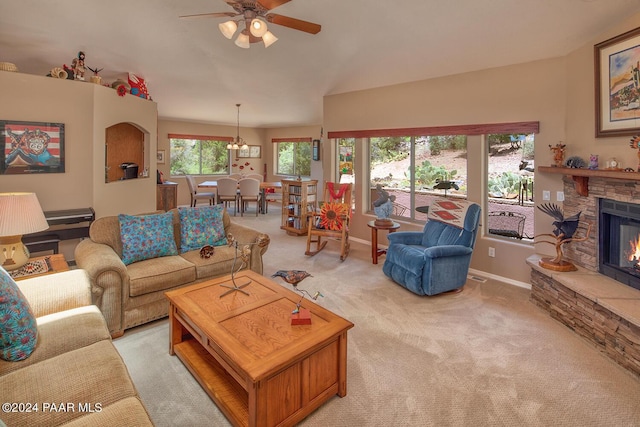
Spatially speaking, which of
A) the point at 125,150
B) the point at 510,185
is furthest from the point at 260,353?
the point at 125,150

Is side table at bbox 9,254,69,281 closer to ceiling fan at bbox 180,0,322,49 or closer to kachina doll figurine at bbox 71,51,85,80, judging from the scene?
ceiling fan at bbox 180,0,322,49

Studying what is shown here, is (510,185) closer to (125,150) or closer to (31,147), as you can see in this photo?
(125,150)

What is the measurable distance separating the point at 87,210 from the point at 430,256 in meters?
4.09

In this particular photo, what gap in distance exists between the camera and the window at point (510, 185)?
3.94m

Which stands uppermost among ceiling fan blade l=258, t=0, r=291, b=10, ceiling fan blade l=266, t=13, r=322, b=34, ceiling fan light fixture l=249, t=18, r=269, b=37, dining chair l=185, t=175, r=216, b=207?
ceiling fan blade l=266, t=13, r=322, b=34

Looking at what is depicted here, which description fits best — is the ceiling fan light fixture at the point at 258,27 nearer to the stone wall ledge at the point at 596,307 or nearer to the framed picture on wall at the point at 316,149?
the stone wall ledge at the point at 596,307

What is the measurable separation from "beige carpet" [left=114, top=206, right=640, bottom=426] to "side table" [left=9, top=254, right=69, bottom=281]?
748mm

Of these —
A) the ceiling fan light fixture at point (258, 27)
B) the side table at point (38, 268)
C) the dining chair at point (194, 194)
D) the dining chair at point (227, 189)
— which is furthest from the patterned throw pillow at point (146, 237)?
the dining chair at point (194, 194)

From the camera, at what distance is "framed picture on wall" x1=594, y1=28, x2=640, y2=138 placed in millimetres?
2660

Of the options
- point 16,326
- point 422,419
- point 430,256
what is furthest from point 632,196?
point 16,326

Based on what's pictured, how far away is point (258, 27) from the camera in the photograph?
2.42m

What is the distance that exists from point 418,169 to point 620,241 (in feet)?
8.62

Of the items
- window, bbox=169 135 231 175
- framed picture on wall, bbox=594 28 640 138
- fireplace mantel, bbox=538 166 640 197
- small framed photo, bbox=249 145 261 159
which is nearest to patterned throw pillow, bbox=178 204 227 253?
fireplace mantel, bbox=538 166 640 197

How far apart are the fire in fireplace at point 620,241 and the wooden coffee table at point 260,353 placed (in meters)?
2.50
